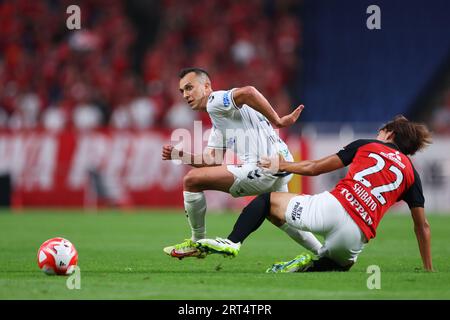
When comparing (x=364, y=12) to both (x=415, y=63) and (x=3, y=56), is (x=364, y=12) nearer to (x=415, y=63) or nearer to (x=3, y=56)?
(x=415, y=63)

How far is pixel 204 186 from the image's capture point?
29.5 feet

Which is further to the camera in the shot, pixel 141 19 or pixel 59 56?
pixel 141 19

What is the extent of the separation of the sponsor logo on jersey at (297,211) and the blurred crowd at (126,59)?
45.2 feet

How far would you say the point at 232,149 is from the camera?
9438 mm

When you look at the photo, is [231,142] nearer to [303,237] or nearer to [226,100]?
[226,100]

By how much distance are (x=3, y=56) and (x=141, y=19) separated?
4.25 metres

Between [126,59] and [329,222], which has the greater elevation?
[126,59]

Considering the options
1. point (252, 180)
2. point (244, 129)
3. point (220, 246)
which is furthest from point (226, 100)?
point (220, 246)

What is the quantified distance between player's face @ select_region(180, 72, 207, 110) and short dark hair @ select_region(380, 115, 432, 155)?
2.14 metres

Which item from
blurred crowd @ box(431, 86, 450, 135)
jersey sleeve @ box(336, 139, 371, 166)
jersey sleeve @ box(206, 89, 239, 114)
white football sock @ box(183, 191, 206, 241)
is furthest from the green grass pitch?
blurred crowd @ box(431, 86, 450, 135)

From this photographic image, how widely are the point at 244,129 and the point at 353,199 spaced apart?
170cm

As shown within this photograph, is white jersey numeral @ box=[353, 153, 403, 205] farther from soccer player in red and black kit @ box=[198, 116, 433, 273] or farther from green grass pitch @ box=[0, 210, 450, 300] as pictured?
green grass pitch @ box=[0, 210, 450, 300]

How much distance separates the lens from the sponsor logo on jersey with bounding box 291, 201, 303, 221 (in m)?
8.11
